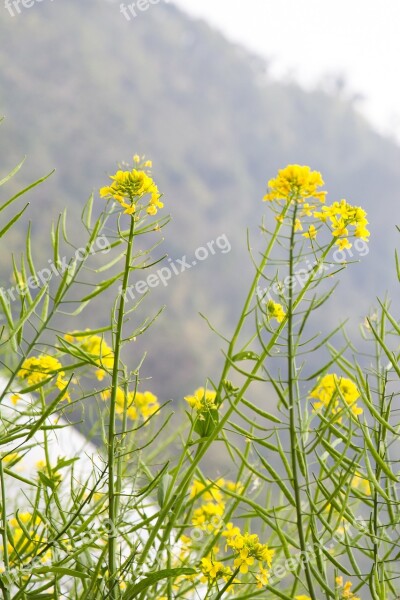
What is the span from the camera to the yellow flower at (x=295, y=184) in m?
0.41

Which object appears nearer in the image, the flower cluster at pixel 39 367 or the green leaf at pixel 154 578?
the green leaf at pixel 154 578

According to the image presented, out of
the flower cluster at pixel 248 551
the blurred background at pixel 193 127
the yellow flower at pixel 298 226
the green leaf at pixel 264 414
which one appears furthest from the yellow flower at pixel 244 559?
the blurred background at pixel 193 127

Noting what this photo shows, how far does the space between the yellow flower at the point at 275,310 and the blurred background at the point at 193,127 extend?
12.7 feet

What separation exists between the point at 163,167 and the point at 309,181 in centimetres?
789

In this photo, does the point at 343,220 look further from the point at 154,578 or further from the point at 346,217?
the point at 154,578

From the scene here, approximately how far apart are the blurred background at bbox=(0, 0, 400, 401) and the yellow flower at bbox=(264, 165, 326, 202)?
3.96 metres

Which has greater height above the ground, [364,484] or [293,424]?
[364,484]

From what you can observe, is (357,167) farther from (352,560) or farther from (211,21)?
(352,560)

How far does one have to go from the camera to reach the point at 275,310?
478 mm

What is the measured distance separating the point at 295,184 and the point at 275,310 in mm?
100

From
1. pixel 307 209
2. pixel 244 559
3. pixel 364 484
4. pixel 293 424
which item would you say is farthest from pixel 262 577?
pixel 364 484

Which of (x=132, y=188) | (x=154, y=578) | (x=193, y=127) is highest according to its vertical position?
(x=193, y=127)

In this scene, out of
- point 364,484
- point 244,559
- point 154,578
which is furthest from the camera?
point 364,484

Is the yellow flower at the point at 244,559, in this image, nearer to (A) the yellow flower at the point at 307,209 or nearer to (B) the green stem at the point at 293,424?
(B) the green stem at the point at 293,424
